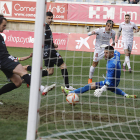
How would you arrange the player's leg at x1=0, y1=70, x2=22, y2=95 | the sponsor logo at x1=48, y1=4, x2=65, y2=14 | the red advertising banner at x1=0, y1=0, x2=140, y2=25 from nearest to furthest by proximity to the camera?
the player's leg at x1=0, y1=70, x2=22, y2=95
the red advertising banner at x1=0, y1=0, x2=140, y2=25
the sponsor logo at x1=48, y1=4, x2=65, y2=14

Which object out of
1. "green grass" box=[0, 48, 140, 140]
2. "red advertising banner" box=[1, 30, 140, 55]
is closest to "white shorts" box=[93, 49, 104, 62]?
"green grass" box=[0, 48, 140, 140]

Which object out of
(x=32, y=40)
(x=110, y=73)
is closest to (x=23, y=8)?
(x=32, y=40)

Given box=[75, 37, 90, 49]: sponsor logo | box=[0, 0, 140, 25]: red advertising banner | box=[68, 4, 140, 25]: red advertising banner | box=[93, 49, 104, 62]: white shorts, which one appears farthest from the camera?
box=[0, 0, 140, 25]: red advertising banner

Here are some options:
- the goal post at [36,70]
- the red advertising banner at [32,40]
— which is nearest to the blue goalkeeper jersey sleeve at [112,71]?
the goal post at [36,70]

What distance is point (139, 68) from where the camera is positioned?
12086mm

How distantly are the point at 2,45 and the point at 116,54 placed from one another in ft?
8.60

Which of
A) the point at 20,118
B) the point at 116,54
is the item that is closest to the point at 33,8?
the point at 116,54

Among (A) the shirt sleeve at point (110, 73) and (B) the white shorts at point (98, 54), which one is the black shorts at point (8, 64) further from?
(B) the white shorts at point (98, 54)

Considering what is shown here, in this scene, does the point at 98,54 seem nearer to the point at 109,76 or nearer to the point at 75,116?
the point at 109,76

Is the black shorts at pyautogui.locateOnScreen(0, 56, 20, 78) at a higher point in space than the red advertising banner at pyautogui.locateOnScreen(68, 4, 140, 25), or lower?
lower

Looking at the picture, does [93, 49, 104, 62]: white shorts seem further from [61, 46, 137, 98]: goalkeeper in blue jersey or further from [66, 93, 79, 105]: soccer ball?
[66, 93, 79, 105]: soccer ball

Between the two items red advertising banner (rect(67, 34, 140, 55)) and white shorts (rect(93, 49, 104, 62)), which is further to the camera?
red advertising banner (rect(67, 34, 140, 55))

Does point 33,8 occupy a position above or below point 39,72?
above

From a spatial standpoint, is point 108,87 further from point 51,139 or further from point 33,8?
point 33,8
